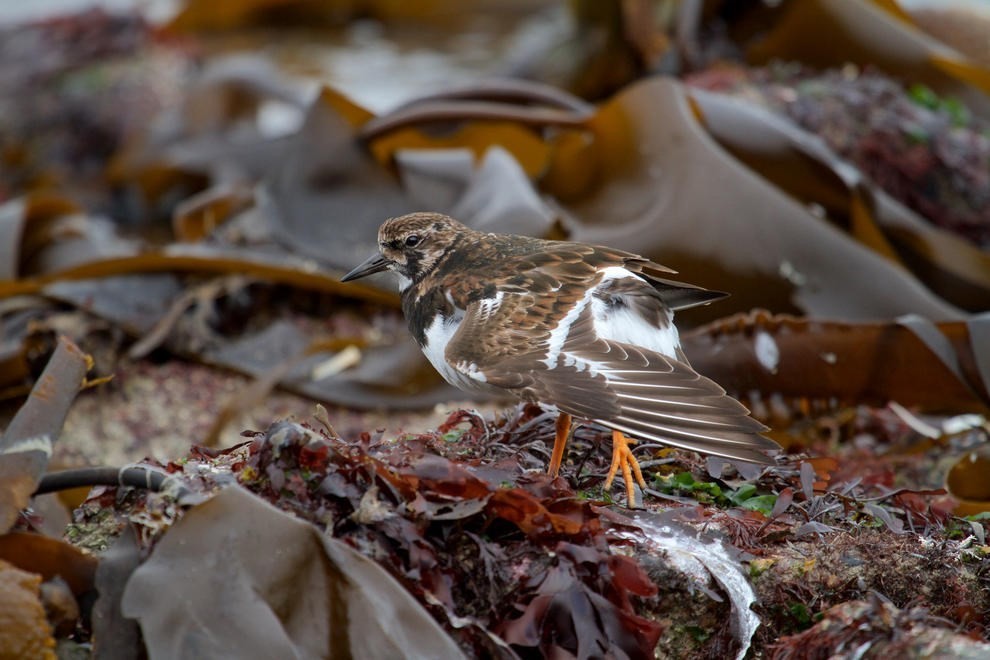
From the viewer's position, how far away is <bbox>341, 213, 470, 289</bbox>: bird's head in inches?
110

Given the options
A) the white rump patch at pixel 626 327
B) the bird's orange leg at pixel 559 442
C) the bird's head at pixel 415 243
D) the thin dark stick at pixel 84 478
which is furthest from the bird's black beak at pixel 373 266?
the thin dark stick at pixel 84 478

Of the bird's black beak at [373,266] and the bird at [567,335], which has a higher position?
the bird at [567,335]

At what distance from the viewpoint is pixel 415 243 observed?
281 centimetres

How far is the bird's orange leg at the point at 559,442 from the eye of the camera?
7.61ft

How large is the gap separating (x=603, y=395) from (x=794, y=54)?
383cm

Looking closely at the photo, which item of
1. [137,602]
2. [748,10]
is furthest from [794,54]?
[137,602]

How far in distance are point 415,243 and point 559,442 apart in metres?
0.72

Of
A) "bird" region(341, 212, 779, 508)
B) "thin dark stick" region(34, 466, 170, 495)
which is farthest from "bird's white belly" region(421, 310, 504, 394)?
"thin dark stick" region(34, 466, 170, 495)

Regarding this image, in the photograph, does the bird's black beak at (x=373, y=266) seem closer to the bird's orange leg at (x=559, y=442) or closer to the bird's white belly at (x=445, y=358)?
the bird's white belly at (x=445, y=358)

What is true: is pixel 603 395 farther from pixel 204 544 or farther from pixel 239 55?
pixel 239 55

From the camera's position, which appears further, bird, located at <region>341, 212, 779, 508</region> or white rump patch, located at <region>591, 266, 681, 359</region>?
white rump patch, located at <region>591, 266, 681, 359</region>

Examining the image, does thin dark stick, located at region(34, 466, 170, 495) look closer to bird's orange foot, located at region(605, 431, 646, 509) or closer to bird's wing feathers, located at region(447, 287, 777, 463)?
bird's wing feathers, located at region(447, 287, 777, 463)

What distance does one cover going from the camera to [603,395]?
7.12 ft

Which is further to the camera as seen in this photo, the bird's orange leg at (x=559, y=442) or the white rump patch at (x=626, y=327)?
the white rump patch at (x=626, y=327)
